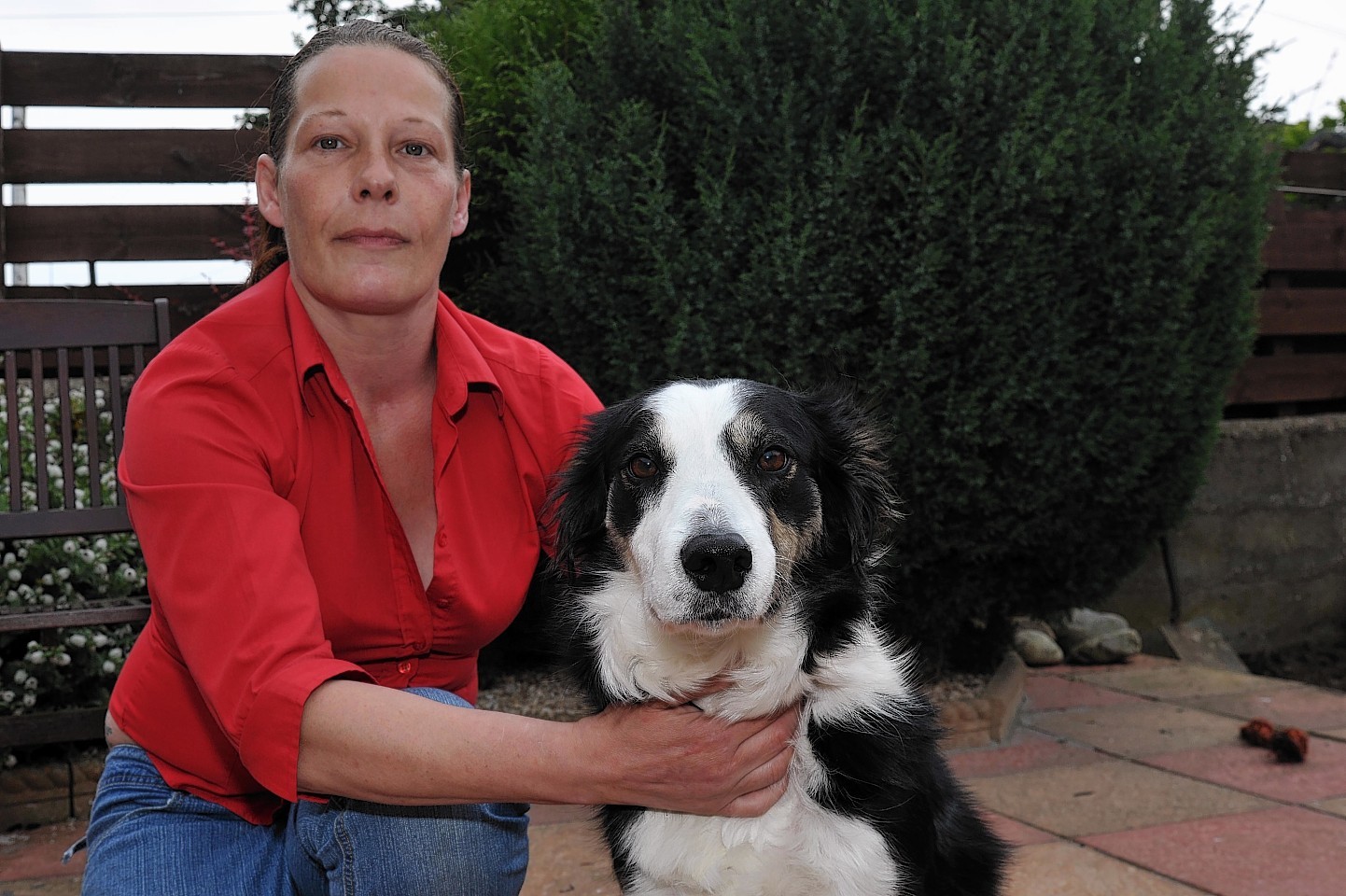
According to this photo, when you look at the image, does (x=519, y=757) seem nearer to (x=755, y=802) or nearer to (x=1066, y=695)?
(x=755, y=802)

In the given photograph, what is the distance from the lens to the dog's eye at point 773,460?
1973mm

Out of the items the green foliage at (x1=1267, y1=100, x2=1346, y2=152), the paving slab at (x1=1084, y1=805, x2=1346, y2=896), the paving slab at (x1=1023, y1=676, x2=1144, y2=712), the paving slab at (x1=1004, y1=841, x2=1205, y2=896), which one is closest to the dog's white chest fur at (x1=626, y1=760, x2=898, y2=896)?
the paving slab at (x1=1004, y1=841, x2=1205, y2=896)

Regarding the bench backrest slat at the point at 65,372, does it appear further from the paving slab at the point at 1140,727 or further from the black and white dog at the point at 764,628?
the paving slab at the point at 1140,727

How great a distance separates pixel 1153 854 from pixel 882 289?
180 cm

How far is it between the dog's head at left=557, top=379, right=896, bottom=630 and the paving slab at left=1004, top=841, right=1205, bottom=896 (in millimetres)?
1093

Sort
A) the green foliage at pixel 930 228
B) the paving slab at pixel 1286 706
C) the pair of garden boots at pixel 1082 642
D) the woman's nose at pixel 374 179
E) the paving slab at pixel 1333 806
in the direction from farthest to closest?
the pair of garden boots at pixel 1082 642 → the paving slab at pixel 1286 706 → the green foliage at pixel 930 228 → the paving slab at pixel 1333 806 → the woman's nose at pixel 374 179

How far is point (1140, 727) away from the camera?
404 centimetres

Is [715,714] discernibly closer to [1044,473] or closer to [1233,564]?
[1044,473]

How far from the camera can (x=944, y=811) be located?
6.43 feet

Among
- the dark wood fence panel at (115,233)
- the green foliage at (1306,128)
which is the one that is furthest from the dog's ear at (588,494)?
the green foliage at (1306,128)

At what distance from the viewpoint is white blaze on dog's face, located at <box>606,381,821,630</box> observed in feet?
5.44

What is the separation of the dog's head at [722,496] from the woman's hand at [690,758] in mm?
184

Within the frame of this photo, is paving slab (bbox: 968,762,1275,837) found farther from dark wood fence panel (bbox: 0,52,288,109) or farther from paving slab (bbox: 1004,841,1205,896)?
dark wood fence panel (bbox: 0,52,288,109)

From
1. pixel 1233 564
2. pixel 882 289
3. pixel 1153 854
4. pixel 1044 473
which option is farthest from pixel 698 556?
pixel 1233 564
